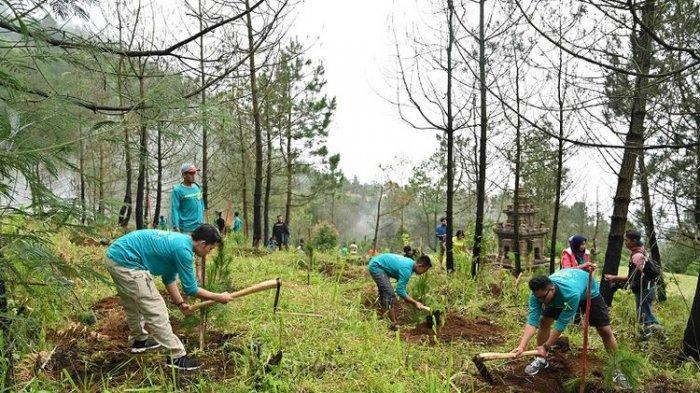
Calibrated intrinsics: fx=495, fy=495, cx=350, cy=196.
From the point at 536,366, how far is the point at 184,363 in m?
3.07

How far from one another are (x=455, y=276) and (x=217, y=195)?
42.7ft

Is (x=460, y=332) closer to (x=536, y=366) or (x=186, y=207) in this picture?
Answer: (x=536, y=366)

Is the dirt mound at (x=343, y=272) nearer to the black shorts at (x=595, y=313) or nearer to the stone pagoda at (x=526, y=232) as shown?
the black shorts at (x=595, y=313)

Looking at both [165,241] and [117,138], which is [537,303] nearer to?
[165,241]

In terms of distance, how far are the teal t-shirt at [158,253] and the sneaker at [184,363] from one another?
485mm

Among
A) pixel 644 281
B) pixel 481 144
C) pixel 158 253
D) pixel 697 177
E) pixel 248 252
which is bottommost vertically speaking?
pixel 248 252

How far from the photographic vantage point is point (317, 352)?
422 centimetres

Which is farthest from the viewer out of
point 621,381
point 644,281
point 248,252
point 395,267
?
point 248,252

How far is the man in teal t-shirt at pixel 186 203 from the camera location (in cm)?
579

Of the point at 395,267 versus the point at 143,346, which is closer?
the point at 143,346

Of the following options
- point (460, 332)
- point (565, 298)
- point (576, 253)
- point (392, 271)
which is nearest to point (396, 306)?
point (392, 271)

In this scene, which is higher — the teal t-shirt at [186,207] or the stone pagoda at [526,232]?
the teal t-shirt at [186,207]

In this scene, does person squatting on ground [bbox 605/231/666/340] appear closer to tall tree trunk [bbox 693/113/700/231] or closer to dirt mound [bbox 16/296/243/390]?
tall tree trunk [bbox 693/113/700/231]

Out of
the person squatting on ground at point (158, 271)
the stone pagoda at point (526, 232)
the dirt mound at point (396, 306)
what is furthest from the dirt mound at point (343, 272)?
the stone pagoda at point (526, 232)
